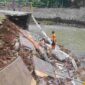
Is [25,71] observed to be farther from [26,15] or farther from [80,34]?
[80,34]

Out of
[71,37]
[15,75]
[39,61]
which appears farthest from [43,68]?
[71,37]

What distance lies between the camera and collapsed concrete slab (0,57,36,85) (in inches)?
450

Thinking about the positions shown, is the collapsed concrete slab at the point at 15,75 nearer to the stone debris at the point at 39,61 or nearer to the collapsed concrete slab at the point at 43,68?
the stone debris at the point at 39,61

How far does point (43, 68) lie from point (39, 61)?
2.40ft

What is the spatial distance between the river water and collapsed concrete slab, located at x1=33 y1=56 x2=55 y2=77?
41.5ft

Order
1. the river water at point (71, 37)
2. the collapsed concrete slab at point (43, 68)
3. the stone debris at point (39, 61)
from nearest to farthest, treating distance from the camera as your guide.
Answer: the stone debris at point (39, 61), the collapsed concrete slab at point (43, 68), the river water at point (71, 37)

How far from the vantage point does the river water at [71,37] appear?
3577cm

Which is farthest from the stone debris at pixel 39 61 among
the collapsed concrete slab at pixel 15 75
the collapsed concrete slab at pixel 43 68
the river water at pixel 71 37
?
the river water at pixel 71 37

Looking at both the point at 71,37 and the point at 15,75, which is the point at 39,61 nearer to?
the point at 15,75

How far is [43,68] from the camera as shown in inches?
707

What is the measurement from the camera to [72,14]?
58.7 m

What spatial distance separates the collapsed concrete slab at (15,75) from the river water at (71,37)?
60.8 feet

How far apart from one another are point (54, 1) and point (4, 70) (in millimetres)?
53026

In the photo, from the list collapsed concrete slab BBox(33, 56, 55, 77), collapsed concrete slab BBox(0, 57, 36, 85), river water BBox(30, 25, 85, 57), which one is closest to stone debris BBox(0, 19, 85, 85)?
collapsed concrete slab BBox(33, 56, 55, 77)
